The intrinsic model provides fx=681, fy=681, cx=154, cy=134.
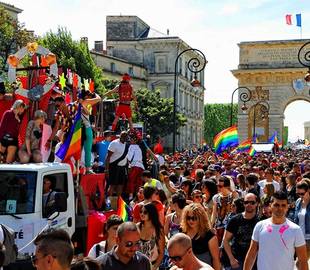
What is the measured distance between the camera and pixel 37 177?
8742 millimetres

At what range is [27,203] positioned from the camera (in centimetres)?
855

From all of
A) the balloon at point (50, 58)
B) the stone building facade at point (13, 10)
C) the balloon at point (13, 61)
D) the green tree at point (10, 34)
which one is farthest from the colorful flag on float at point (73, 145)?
the stone building facade at point (13, 10)

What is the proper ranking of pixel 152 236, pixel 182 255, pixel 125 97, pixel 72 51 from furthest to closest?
pixel 72 51
pixel 125 97
pixel 152 236
pixel 182 255

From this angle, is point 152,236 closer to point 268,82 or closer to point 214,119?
point 268,82

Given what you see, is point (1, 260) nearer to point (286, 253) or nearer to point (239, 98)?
point (286, 253)

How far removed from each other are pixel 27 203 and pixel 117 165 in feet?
17.2

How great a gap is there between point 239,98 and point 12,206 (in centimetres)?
5390

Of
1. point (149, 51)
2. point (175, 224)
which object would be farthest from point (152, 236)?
point (149, 51)

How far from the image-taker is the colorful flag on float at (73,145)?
10.9 m

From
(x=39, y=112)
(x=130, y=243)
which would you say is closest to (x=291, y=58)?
(x=39, y=112)

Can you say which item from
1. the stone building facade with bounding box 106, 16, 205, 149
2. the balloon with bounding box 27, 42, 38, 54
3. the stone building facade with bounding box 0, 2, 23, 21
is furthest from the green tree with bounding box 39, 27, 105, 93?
the balloon with bounding box 27, 42, 38, 54

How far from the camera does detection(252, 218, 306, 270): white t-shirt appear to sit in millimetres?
6699

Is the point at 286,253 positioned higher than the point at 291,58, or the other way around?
the point at 291,58

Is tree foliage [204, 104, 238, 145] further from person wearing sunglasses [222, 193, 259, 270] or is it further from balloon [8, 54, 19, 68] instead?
person wearing sunglasses [222, 193, 259, 270]
